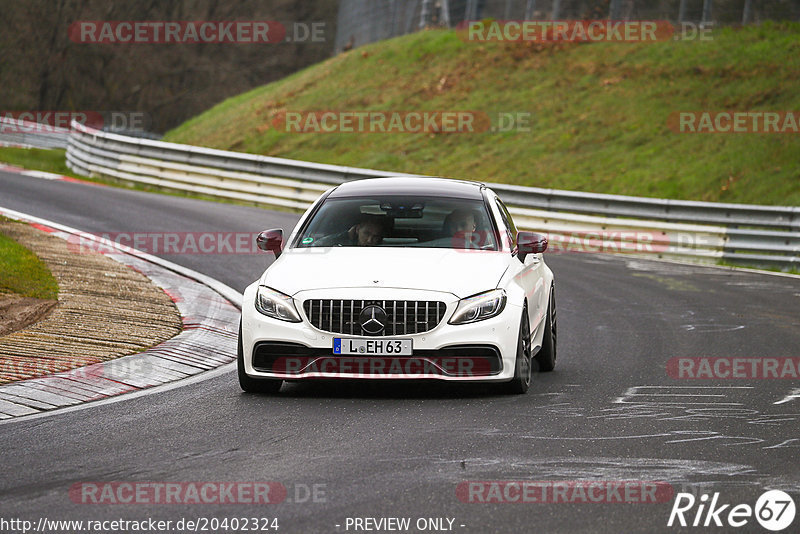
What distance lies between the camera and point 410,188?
9.98 m

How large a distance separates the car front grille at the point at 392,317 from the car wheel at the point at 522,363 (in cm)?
66

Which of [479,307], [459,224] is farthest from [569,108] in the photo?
[479,307]

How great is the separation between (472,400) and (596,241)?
13923 mm

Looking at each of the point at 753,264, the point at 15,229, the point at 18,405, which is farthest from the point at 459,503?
the point at 753,264

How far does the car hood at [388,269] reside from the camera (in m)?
8.52

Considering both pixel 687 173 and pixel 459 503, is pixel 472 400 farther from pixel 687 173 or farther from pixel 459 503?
pixel 687 173

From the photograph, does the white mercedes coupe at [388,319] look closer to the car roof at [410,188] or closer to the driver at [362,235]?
the driver at [362,235]

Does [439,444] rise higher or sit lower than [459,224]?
lower

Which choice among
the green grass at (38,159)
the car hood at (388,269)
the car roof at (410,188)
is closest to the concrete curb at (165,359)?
the car hood at (388,269)

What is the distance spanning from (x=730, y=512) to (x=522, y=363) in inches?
127

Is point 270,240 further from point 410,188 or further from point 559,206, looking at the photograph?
point 559,206

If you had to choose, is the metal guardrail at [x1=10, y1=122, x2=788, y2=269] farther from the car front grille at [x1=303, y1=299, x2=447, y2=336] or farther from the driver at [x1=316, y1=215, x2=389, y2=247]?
the car front grille at [x1=303, y1=299, x2=447, y2=336]

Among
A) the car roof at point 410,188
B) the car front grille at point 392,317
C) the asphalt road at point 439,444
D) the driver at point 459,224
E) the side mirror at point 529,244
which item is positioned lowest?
the asphalt road at point 439,444

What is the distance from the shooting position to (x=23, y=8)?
6444 cm
